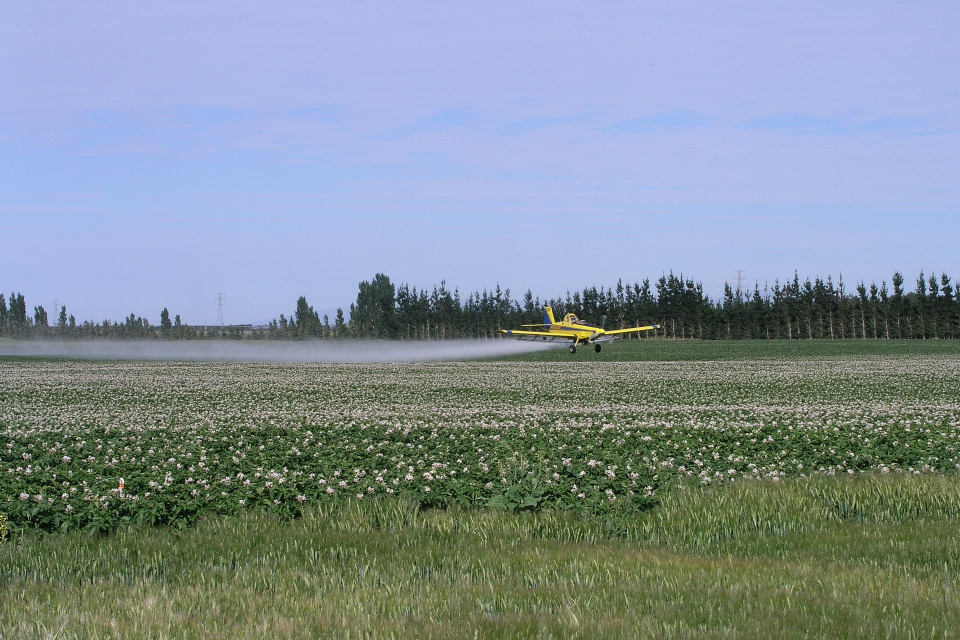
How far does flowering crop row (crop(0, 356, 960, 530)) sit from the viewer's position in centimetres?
1109

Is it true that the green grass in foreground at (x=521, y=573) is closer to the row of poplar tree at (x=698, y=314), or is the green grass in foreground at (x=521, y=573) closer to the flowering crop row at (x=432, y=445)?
the flowering crop row at (x=432, y=445)

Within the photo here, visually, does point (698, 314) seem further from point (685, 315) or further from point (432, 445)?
point (432, 445)

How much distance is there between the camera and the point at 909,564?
791 cm

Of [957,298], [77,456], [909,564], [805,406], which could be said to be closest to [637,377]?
[805,406]

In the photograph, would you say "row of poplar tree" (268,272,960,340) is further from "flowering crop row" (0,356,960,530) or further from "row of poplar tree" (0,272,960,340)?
"flowering crop row" (0,356,960,530)

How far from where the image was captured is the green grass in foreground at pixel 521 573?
6.13 metres

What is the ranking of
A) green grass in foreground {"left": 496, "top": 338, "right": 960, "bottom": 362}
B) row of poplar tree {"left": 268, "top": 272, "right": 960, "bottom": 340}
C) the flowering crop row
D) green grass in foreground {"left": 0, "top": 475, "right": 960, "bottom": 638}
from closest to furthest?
green grass in foreground {"left": 0, "top": 475, "right": 960, "bottom": 638} < the flowering crop row < green grass in foreground {"left": 496, "top": 338, "right": 960, "bottom": 362} < row of poplar tree {"left": 268, "top": 272, "right": 960, "bottom": 340}

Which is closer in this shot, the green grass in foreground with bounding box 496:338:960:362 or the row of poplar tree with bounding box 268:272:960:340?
the green grass in foreground with bounding box 496:338:960:362

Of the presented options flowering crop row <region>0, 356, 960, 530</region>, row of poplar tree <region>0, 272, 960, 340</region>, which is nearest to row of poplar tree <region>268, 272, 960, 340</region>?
row of poplar tree <region>0, 272, 960, 340</region>

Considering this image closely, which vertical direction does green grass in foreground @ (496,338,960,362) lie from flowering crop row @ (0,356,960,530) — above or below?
below

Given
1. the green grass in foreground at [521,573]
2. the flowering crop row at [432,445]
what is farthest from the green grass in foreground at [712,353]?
the green grass in foreground at [521,573]

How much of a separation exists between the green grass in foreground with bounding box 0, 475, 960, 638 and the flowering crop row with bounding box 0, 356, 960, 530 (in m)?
0.98

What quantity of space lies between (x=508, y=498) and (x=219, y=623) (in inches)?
208

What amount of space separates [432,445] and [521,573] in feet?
27.1
